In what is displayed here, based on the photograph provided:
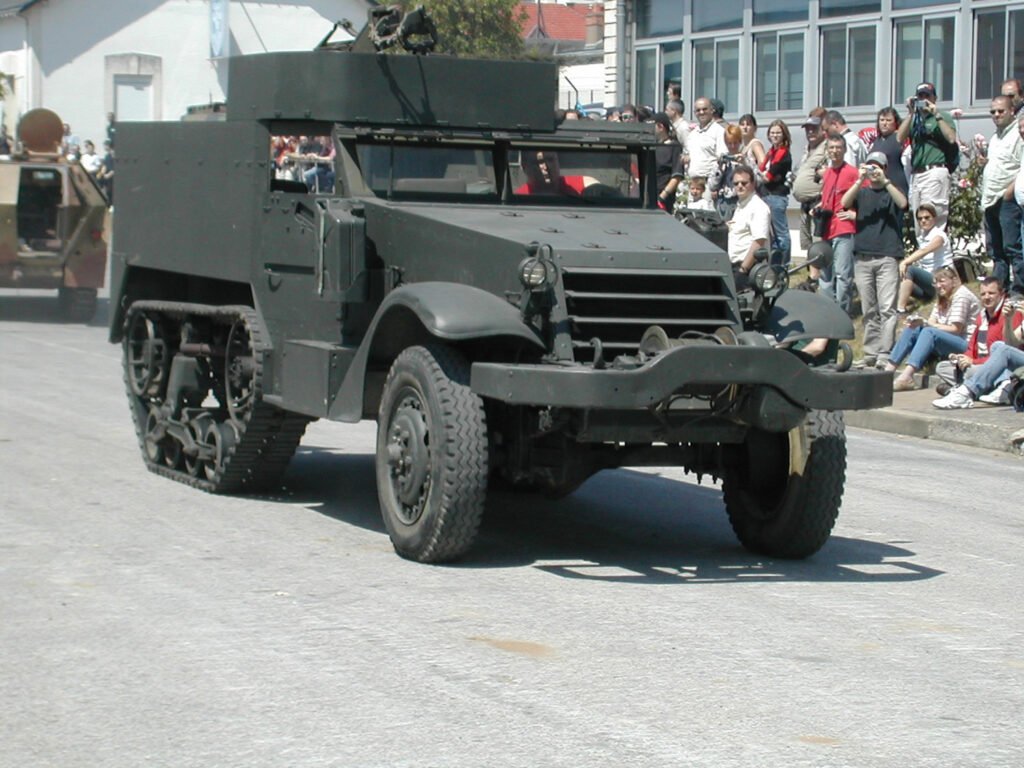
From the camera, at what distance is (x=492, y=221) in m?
9.01

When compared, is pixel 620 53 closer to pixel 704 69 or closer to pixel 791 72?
pixel 704 69

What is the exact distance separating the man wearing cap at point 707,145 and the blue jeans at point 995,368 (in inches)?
226

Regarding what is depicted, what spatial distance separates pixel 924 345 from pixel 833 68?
1217 cm

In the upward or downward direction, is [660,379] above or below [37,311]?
above

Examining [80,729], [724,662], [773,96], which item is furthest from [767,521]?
[773,96]

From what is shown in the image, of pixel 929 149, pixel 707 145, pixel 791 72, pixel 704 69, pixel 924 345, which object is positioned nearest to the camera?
pixel 924 345

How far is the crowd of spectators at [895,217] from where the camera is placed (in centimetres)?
1522

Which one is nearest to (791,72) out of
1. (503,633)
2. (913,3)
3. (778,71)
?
(778,71)

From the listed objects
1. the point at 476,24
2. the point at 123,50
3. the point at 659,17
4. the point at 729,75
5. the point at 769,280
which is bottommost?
the point at 769,280

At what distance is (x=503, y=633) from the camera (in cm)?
720

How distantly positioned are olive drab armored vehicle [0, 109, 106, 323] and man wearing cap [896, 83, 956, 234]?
1000 centimetres

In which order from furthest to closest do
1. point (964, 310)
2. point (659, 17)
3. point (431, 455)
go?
point (659, 17)
point (964, 310)
point (431, 455)

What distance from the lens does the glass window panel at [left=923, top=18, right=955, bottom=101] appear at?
24.9 meters

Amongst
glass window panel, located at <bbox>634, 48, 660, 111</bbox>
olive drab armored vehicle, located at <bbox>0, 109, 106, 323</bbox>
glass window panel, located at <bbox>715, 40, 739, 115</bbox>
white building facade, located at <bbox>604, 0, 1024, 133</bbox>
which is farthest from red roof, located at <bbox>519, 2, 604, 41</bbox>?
olive drab armored vehicle, located at <bbox>0, 109, 106, 323</bbox>
